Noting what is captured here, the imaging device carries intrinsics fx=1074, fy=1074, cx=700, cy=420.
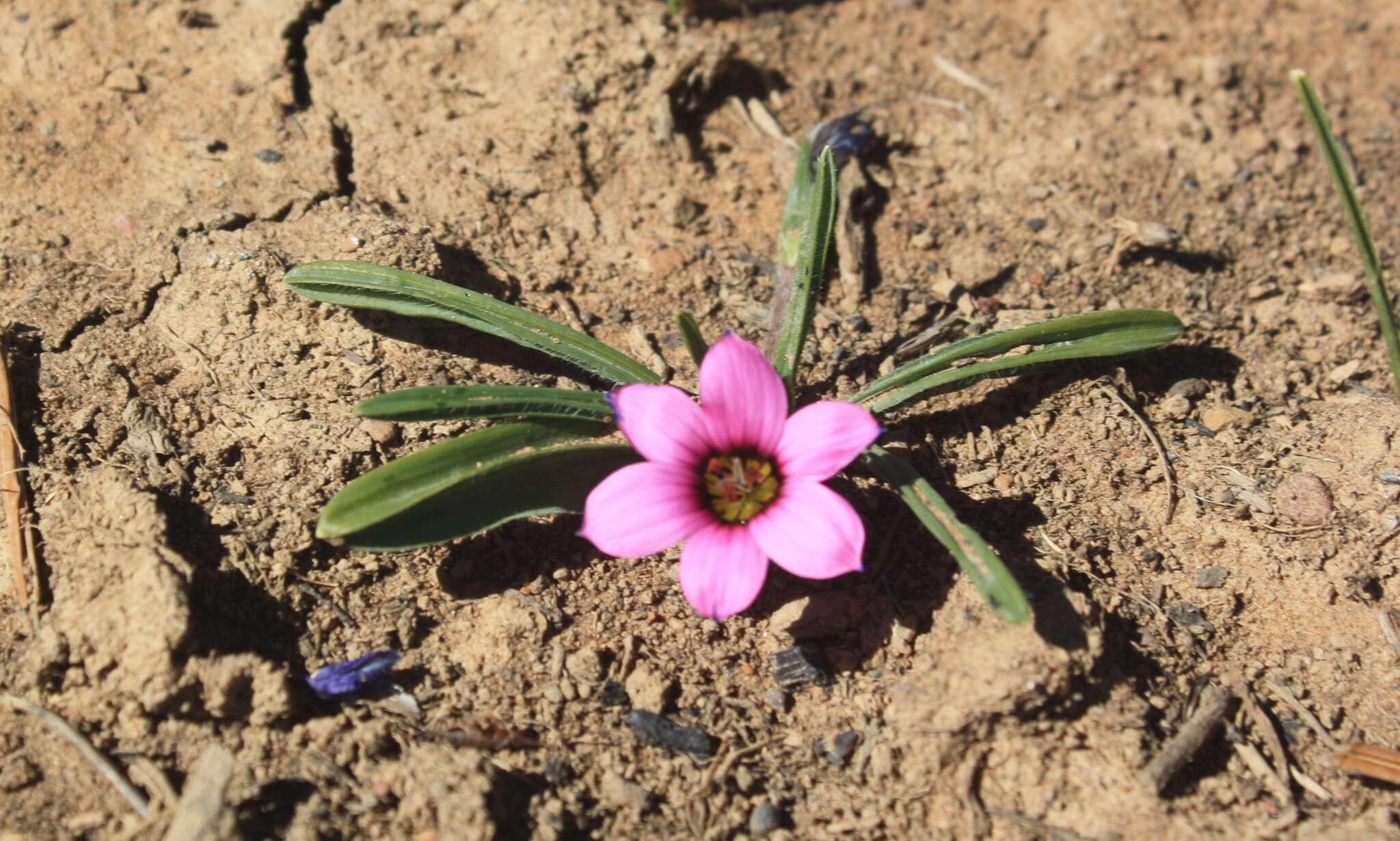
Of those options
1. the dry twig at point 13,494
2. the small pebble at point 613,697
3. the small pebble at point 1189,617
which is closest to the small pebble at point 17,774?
the dry twig at point 13,494

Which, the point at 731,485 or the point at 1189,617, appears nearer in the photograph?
the point at 731,485

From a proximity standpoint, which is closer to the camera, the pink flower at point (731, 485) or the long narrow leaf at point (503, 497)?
the pink flower at point (731, 485)

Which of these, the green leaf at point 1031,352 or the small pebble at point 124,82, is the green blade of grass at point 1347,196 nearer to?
the green leaf at point 1031,352

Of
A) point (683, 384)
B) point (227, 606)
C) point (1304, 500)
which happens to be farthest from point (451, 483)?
point (1304, 500)

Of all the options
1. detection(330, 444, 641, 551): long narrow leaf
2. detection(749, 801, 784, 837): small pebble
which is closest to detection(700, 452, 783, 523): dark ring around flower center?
detection(330, 444, 641, 551): long narrow leaf

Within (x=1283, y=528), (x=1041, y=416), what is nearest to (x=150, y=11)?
(x=1041, y=416)

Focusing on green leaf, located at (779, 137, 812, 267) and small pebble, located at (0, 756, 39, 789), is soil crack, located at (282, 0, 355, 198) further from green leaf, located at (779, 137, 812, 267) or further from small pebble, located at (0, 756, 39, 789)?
small pebble, located at (0, 756, 39, 789)

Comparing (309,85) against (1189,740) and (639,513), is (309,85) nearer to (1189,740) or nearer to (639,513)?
(639,513)

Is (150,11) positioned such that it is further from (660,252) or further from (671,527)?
(671,527)
